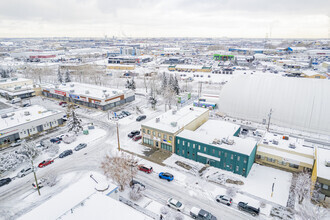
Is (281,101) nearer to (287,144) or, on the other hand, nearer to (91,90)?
(287,144)

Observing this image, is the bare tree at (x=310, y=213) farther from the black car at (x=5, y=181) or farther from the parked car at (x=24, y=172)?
the black car at (x=5, y=181)

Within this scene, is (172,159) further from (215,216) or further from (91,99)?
(91,99)

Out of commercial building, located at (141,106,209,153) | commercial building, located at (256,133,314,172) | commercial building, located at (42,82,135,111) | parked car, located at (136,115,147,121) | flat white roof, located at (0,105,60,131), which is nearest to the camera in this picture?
commercial building, located at (256,133,314,172)

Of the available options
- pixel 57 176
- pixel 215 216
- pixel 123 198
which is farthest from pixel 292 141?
pixel 57 176

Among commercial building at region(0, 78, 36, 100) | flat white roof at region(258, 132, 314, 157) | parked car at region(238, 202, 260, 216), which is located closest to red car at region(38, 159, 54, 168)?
parked car at region(238, 202, 260, 216)

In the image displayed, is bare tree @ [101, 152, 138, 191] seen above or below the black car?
above

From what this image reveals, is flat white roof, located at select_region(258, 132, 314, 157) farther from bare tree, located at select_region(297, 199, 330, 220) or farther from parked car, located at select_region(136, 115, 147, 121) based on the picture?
parked car, located at select_region(136, 115, 147, 121)

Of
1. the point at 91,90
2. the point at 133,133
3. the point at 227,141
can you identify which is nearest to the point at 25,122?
the point at 133,133

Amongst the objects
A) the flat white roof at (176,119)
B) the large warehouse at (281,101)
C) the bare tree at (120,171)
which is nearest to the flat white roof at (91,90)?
the flat white roof at (176,119)
